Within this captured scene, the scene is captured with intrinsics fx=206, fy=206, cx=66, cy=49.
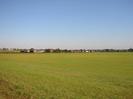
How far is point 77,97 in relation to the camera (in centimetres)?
1177

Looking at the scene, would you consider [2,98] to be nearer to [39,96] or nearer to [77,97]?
[39,96]

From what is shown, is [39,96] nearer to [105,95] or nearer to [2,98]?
[2,98]

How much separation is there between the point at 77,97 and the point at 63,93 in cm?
133

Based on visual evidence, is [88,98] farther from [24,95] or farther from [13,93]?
[13,93]

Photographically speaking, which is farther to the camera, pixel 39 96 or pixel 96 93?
pixel 96 93

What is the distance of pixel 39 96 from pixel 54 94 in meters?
0.99

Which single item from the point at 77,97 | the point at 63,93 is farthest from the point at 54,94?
the point at 77,97

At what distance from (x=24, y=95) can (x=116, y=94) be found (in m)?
5.65

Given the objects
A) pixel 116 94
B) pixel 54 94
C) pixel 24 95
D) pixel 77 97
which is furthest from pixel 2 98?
pixel 116 94

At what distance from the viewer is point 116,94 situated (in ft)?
41.9

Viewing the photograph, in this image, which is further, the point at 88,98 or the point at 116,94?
the point at 116,94

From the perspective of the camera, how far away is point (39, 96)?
12.0 meters

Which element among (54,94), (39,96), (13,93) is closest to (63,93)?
(54,94)

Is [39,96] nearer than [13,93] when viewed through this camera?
Yes
